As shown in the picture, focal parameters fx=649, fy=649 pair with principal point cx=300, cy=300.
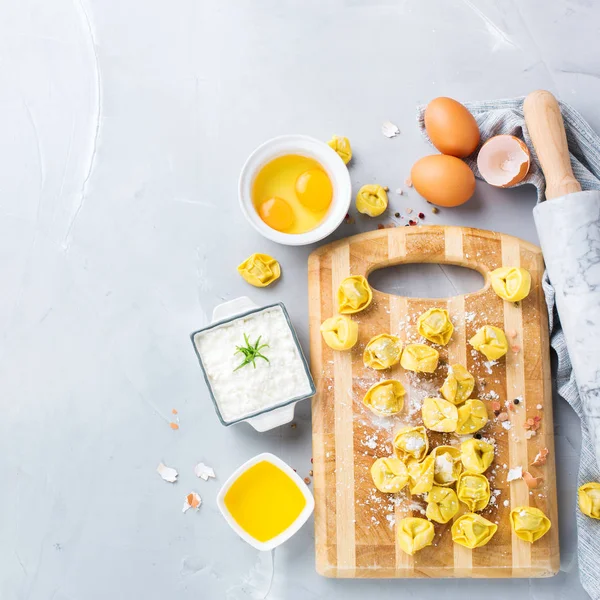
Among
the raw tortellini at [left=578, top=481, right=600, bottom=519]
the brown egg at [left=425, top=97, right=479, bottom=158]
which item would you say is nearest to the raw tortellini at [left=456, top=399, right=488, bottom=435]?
the raw tortellini at [left=578, top=481, right=600, bottom=519]

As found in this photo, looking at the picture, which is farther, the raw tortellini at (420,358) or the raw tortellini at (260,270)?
the raw tortellini at (260,270)

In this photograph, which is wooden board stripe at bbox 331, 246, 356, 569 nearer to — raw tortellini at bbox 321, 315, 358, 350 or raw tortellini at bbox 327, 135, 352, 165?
raw tortellini at bbox 321, 315, 358, 350

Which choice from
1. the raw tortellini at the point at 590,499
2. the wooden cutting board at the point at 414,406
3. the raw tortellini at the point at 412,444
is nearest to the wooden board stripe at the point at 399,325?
the wooden cutting board at the point at 414,406

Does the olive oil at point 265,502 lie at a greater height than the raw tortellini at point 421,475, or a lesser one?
lesser

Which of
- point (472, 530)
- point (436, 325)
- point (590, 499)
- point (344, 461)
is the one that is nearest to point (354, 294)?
point (436, 325)

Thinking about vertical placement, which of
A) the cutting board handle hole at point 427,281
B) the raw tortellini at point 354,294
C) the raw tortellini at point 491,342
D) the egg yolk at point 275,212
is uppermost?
the egg yolk at point 275,212

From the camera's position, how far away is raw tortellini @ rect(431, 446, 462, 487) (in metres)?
1.70

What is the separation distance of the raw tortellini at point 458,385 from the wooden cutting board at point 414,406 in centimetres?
5

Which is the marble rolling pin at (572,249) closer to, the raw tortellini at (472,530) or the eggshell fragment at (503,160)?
the eggshell fragment at (503,160)

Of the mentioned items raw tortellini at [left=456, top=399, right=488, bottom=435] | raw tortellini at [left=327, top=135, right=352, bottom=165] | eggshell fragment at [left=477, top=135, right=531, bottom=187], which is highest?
raw tortellini at [left=327, top=135, right=352, bottom=165]

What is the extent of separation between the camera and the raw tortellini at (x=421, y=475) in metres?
1.66

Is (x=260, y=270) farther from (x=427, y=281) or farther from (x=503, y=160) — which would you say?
(x=503, y=160)

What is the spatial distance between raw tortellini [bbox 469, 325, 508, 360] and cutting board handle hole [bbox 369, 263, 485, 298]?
0.52 ft

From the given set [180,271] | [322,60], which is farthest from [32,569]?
[322,60]
